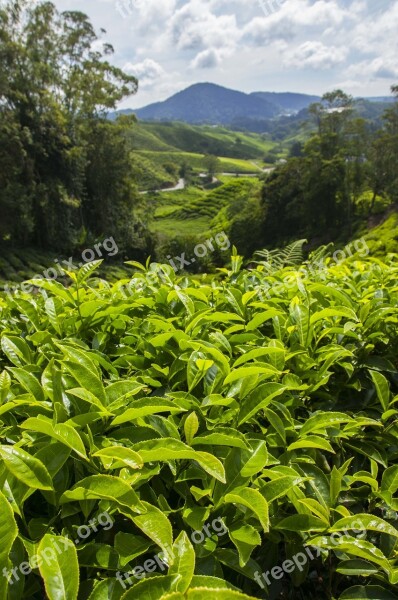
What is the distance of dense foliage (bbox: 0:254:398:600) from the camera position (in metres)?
0.86

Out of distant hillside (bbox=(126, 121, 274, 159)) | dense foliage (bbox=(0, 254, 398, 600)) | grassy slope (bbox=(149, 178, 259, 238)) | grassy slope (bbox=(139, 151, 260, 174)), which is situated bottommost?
dense foliage (bbox=(0, 254, 398, 600))

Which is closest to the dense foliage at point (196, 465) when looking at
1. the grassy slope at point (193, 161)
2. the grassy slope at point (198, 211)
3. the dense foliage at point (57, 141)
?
the dense foliage at point (57, 141)

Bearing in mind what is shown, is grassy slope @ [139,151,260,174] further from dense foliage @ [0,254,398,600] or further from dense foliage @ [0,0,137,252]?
dense foliage @ [0,254,398,600]

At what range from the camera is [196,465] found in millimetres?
1057

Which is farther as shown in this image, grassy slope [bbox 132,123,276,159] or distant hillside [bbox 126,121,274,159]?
grassy slope [bbox 132,123,276,159]

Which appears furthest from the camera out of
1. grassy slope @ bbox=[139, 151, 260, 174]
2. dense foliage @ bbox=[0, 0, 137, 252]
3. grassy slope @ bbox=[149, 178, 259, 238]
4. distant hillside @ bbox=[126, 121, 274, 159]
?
distant hillside @ bbox=[126, 121, 274, 159]

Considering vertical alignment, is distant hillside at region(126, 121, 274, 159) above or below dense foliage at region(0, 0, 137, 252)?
above

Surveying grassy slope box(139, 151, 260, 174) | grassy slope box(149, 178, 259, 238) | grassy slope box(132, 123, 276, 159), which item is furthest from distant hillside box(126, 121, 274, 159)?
grassy slope box(149, 178, 259, 238)

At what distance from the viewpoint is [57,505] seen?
3.14 feet

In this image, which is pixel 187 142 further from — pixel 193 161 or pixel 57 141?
pixel 57 141

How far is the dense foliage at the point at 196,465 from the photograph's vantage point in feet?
2.83

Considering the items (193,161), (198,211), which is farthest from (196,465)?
(193,161)

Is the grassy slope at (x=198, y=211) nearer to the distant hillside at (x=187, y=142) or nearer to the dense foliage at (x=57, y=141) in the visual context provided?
the dense foliage at (x=57, y=141)

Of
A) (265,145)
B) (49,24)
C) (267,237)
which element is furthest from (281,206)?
(265,145)
